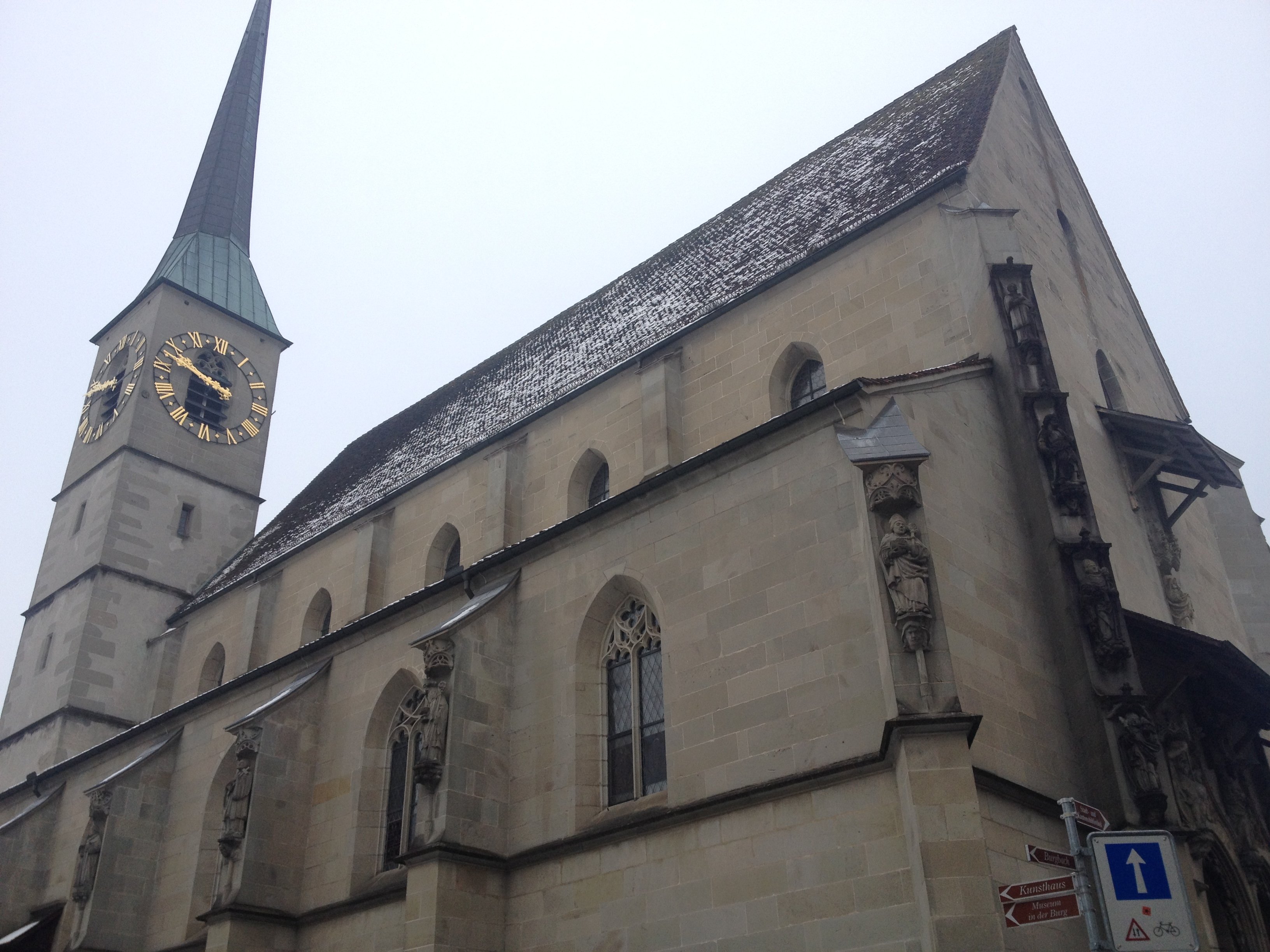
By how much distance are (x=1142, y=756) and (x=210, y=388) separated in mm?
26158

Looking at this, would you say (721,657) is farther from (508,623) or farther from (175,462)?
(175,462)

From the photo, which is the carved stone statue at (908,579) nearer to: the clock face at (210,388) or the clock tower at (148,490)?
the clock tower at (148,490)

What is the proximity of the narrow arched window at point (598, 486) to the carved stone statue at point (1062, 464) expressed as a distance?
7456 mm

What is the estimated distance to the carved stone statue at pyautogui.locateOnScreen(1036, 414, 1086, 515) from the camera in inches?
464

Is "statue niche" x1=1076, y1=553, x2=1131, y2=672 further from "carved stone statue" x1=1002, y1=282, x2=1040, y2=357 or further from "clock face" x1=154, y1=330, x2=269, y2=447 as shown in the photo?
"clock face" x1=154, y1=330, x2=269, y2=447

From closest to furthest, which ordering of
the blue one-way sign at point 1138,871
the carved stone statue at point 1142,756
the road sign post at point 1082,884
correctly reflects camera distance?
the blue one-way sign at point 1138,871 < the road sign post at point 1082,884 < the carved stone statue at point 1142,756

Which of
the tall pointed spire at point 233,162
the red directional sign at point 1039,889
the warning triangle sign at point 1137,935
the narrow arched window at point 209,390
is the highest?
the tall pointed spire at point 233,162

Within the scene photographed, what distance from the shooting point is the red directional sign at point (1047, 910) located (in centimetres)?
632

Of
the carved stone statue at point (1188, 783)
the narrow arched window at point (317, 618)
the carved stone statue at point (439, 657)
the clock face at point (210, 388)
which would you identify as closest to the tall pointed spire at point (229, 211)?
the clock face at point (210, 388)

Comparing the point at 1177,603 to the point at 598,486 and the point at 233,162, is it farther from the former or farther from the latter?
the point at 233,162

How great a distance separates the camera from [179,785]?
60.5 ft

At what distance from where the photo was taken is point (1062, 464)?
1195 cm

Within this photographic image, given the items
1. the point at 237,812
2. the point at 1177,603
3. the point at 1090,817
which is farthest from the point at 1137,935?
the point at 237,812

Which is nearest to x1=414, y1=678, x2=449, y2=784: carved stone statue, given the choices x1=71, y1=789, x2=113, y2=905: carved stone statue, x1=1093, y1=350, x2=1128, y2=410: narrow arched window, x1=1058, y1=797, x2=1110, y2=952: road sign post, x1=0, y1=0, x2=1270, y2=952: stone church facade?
x1=0, y1=0, x2=1270, y2=952: stone church facade
